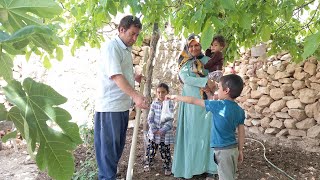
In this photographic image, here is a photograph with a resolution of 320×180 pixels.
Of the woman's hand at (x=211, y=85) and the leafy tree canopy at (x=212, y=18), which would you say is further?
the woman's hand at (x=211, y=85)

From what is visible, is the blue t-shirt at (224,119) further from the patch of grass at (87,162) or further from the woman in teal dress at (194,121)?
the patch of grass at (87,162)

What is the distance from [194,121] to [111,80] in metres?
1.02

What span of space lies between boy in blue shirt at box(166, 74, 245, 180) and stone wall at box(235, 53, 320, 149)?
99.7 inches

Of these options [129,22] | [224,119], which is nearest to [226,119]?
[224,119]

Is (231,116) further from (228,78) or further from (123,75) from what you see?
(123,75)

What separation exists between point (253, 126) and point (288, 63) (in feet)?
3.92

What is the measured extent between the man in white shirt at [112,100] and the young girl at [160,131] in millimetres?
709

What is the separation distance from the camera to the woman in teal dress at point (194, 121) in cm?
304

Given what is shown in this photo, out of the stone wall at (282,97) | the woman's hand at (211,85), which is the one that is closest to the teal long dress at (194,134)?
the woman's hand at (211,85)

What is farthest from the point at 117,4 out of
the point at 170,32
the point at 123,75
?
the point at 170,32

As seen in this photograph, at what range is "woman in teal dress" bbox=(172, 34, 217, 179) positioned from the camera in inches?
120

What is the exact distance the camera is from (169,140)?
3262 millimetres

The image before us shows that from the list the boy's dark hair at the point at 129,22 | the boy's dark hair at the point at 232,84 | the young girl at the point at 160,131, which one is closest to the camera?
the boy's dark hair at the point at 232,84

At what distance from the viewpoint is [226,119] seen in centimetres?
232
